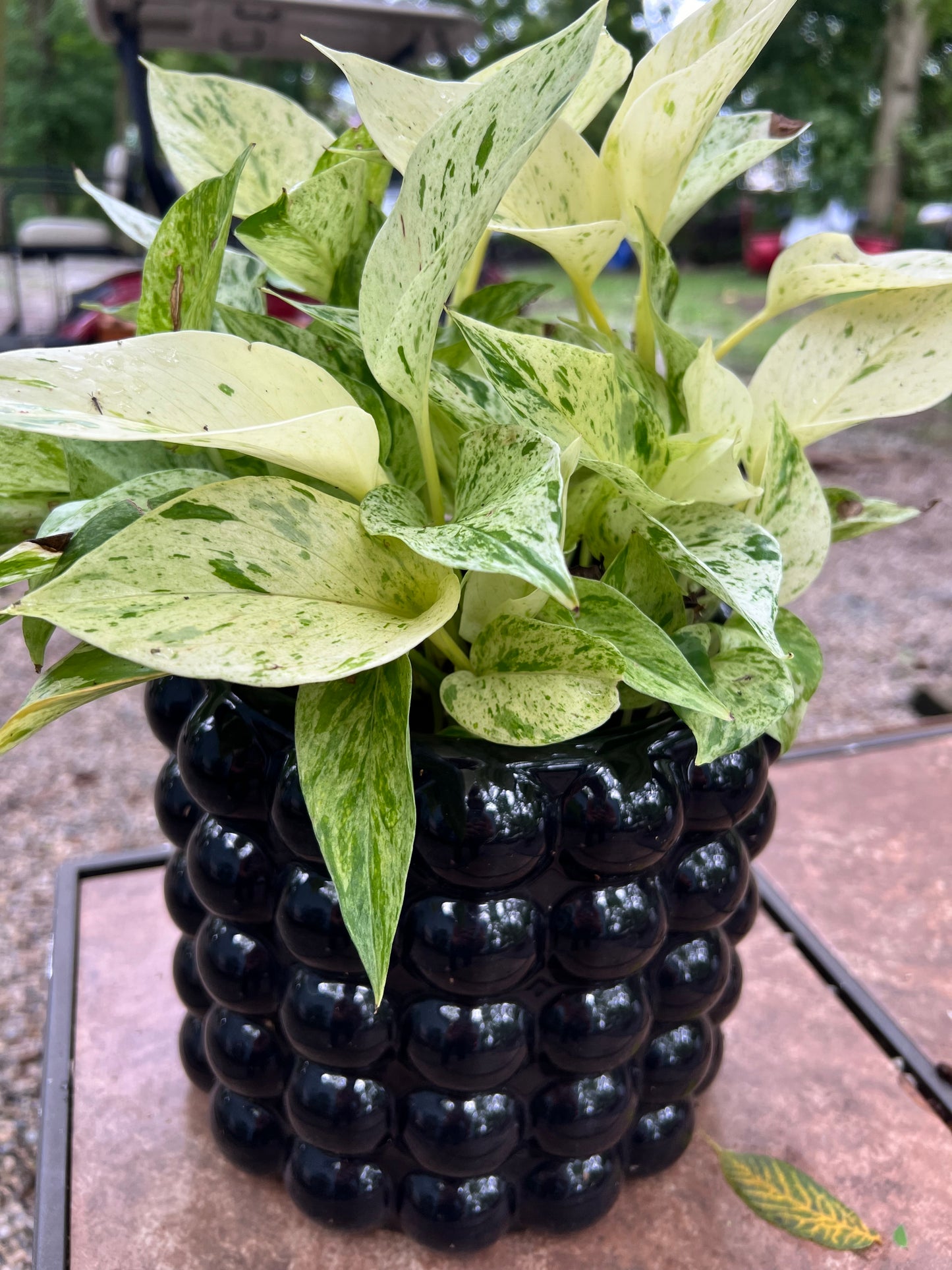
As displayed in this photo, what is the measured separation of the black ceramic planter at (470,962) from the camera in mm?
339

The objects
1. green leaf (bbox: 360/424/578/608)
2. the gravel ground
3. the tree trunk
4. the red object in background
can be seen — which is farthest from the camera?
the tree trunk

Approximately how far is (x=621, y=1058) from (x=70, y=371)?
306 mm

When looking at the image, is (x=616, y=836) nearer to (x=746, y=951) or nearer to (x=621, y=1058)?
(x=621, y=1058)

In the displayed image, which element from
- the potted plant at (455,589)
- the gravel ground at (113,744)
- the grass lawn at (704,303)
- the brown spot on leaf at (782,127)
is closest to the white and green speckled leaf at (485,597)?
the potted plant at (455,589)

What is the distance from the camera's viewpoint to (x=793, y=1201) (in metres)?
0.45

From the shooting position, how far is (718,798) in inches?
14.5

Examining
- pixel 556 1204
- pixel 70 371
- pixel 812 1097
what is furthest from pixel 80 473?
pixel 812 1097

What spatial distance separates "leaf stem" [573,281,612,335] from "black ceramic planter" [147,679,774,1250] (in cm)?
17

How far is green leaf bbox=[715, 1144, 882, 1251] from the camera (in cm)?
44

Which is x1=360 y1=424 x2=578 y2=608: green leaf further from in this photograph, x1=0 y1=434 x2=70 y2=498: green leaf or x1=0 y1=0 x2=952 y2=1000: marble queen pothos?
x1=0 y1=434 x2=70 y2=498: green leaf

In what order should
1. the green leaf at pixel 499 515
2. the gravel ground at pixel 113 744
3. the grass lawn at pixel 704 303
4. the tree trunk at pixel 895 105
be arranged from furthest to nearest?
the tree trunk at pixel 895 105, the grass lawn at pixel 704 303, the gravel ground at pixel 113 744, the green leaf at pixel 499 515

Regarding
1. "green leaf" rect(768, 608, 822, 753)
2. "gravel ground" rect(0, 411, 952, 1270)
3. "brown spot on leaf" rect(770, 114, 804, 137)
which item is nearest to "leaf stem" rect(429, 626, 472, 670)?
"green leaf" rect(768, 608, 822, 753)

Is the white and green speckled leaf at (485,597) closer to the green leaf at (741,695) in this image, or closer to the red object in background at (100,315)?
the green leaf at (741,695)

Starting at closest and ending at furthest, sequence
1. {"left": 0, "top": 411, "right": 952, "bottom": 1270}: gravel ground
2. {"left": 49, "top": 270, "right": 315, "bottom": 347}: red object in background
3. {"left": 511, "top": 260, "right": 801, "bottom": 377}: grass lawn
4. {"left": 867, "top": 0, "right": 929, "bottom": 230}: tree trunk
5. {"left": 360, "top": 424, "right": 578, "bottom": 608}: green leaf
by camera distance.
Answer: {"left": 360, "top": 424, "right": 578, "bottom": 608}: green leaf < {"left": 0, "top": 411, "right": 952, "bottom": 1270}: gravel ground < {"left": 49, "top": 270, "right": 315, "bottom": 347}: red object in background < {"left": 511, "top": 260, "right": 801, "bottom": 377}: grass lawn < {"left": 867, "top": 0, "right": 929, "bottom": 230}: tree trunk
